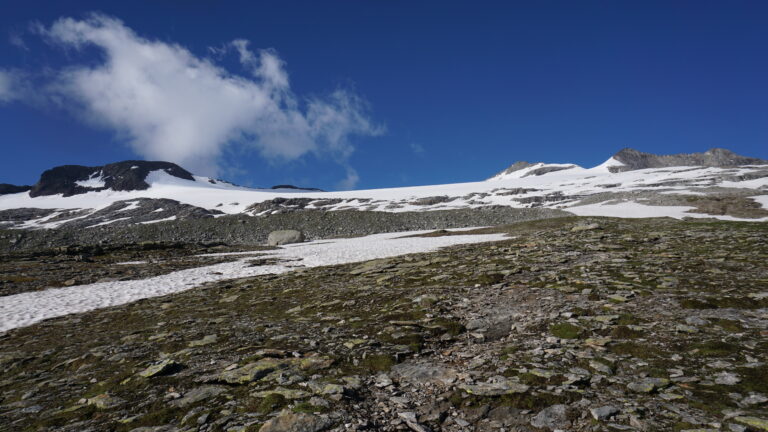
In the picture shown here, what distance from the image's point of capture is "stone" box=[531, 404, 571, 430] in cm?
429

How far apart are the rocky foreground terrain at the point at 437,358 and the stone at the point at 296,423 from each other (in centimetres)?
2

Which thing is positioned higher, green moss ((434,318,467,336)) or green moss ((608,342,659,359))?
green moss ((608,342,659,359))

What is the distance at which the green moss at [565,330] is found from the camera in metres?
7.10

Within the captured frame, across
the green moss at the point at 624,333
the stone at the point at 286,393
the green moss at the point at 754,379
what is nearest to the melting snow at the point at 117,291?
the stone at the point at 286,393

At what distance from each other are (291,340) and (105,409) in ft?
11.3

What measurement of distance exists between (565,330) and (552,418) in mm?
3353

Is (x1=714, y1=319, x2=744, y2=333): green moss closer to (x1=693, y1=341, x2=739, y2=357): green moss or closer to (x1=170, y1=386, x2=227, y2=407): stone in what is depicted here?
(x1=693, y1=341, x2=739, y2=357): green moss

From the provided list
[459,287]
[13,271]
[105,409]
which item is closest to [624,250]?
[459,287]

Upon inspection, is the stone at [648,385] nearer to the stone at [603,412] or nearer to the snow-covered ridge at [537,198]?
the stone at [603,412]

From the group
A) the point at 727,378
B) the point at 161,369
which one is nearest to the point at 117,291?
the point at 161,369

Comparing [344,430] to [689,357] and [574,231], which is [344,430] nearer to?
[689,357]

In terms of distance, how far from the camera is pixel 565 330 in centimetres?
734

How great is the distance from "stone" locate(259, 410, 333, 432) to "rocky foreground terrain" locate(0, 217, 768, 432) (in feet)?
0.07

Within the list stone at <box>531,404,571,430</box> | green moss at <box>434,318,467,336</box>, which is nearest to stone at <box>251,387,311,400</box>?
stone at <box>531,404,571,430</box>
